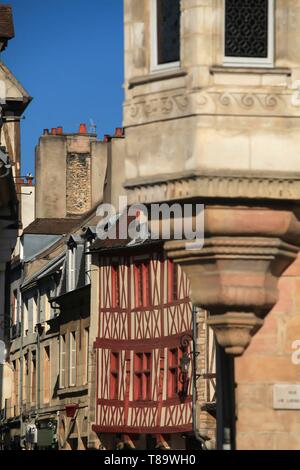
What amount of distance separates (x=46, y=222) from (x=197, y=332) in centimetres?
1598

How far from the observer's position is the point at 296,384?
11969 mm

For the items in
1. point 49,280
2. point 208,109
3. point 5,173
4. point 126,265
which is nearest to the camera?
point 208,109

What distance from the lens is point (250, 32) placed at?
11.8 m

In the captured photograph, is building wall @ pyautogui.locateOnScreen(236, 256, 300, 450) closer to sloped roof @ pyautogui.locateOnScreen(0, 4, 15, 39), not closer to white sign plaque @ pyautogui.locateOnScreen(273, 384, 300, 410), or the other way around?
white sign plaque @ pyautogui.locateOnScreen(273, 384, 300, 410)

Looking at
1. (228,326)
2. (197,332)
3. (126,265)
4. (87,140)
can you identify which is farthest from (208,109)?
(87,140)

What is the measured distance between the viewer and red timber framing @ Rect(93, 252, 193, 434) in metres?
36.4

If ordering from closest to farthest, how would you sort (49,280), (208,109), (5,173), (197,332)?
1. (208,109)
2. (5,173)
3. (197,332)
4. (49,280)

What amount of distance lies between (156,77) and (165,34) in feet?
1.12

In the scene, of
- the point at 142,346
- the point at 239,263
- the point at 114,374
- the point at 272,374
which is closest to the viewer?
Answer: the point at 239,263

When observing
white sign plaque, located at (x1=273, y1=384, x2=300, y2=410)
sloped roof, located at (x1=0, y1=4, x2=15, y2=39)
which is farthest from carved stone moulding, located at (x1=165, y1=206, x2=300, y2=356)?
sloped roof, located at (x1=0, y1=4, x2=15, y2=39)

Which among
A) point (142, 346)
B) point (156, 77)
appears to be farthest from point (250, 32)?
point (142, 346)

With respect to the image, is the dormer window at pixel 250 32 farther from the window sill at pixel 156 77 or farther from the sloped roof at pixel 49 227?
the sloped roof at pixel 49 227

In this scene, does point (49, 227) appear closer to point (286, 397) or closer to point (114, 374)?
point (114, 374)

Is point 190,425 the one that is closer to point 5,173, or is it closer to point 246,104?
point 5,173
